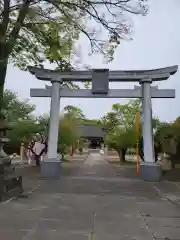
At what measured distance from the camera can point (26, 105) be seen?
29422mm

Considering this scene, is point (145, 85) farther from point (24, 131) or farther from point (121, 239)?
point (121, 239)

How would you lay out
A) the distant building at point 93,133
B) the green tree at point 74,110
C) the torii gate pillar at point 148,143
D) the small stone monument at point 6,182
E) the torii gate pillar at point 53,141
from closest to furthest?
the small stone monument at point 6,182
the torii gate pillar at point 148,143
the torii gate pillar at point 53,141
the green tree at point 74,110
the distant building at point 93,133

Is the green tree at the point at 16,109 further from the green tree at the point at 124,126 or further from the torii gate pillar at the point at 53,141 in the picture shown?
the green tree at the point at 124,126

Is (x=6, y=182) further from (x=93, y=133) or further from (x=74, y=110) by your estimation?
(x=93, y=133)

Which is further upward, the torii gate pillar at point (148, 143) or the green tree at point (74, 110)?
the green tree at point (74, 110)

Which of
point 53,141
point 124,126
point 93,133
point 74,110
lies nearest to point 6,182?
point 53,141

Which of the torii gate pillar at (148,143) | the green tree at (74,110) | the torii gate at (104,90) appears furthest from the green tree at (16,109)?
the green tree at (74,110)

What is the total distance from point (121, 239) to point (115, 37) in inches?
366

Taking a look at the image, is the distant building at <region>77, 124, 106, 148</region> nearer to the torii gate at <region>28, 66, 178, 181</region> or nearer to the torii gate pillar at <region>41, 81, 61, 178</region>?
the torii gate at <region>28, 66, 178, 181</region>

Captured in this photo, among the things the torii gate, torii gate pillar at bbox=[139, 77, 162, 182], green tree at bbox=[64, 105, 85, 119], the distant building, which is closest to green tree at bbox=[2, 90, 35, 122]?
the torii gate

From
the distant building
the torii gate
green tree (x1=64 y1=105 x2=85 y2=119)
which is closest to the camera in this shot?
the torii gate

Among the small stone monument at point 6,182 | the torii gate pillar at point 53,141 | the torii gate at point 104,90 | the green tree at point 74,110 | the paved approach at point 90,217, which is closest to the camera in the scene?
the paved approach at point 90,217

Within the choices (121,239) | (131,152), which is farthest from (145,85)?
(131,152)

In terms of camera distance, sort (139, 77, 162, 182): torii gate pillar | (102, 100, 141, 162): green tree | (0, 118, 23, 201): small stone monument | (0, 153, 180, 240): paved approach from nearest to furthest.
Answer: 1. (0, 153, 180, 240): paved approach
2. (0, 118, 23, 201): small stone monument
3. (139, 77, 162, 182): torii gate pillar
4. (102, 100, 141, 162): green tree
